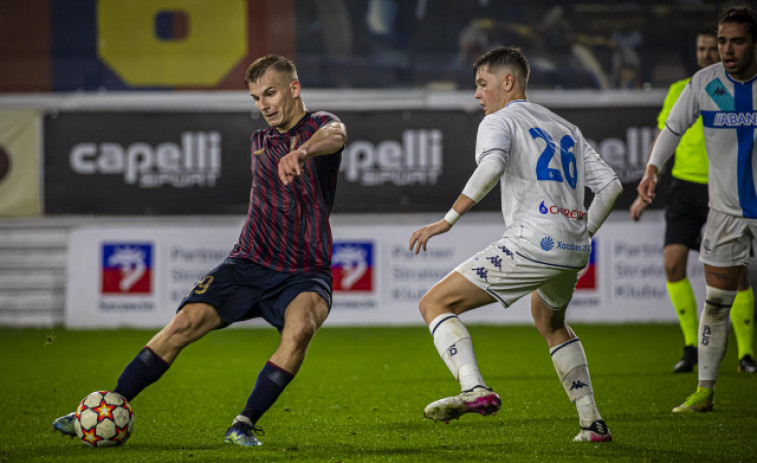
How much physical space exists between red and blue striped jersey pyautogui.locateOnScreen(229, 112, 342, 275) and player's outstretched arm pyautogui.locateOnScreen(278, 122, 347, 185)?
236mm

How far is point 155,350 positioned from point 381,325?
7.25 m

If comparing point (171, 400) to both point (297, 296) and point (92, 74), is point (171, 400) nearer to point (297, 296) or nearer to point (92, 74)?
point (297, 296)

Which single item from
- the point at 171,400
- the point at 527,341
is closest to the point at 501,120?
the point at 171,400

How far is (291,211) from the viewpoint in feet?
16.4

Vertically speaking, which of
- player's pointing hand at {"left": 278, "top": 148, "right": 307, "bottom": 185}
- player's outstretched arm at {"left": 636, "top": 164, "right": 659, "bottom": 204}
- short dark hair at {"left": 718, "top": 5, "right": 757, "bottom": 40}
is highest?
short dark hair at {"left": 718, "top": 5, "right": 757, "bottom": 40}

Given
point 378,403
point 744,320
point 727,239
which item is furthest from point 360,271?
point 727,239

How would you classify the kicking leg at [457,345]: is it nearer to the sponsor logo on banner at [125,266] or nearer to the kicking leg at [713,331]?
the kicking leg at [713,331]

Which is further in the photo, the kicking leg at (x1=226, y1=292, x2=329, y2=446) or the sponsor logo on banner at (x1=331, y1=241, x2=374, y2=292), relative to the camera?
the sponsor logo on banner at (x1=331, y1=241, x2=374, y2=292)

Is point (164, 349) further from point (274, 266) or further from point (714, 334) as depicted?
point (714, 334)

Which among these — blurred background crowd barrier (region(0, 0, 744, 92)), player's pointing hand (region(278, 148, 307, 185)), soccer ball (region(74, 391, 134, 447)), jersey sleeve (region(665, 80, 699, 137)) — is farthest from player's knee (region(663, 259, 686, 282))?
blurred background crowd barrier (region(0, 0, 744, 92))

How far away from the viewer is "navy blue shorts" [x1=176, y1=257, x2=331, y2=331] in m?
4.79

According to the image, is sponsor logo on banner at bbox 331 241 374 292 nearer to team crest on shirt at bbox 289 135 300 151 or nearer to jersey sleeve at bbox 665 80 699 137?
jersey sleeve at bbox 665 80 699 137

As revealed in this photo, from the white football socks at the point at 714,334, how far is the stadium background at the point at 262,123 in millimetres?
5931

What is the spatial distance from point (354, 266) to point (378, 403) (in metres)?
5.45
